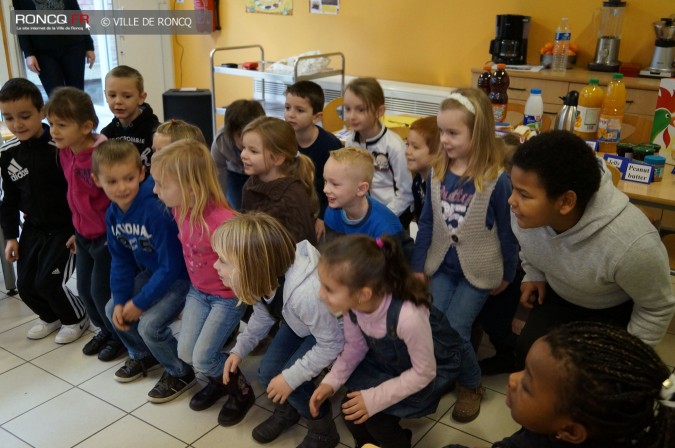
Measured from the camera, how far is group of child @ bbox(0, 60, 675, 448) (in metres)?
1.68

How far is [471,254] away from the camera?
2207mm

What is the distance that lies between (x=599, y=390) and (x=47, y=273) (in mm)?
2439

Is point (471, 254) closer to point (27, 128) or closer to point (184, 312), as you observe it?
point (184, 312)

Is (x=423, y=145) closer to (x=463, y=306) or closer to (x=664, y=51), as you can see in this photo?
(x=463, y=306)

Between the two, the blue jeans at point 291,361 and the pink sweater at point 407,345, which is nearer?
the pink sweater at point 407,345

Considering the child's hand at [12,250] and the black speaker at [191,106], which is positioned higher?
the black speaker at [191,106]

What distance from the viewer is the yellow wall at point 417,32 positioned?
4.37 metres

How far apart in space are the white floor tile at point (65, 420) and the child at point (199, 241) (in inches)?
15.2

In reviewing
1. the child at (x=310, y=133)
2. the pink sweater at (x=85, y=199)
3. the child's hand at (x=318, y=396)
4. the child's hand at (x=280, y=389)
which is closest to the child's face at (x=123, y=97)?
the pink sweater at (x=85, y=199)

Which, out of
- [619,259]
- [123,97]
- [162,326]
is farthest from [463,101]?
[123,97]

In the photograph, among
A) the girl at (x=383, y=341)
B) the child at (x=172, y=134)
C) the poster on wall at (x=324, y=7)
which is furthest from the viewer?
the poster on wall at (x=324, y=7)

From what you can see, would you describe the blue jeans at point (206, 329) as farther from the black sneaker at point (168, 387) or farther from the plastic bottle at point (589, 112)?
the plastic bottle at point (589, 112)

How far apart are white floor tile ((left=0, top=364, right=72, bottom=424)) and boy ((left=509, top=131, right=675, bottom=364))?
1960 millimetres

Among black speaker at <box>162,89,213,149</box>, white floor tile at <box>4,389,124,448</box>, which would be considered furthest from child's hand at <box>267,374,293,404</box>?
black speaker at <box>162,89,213,149</box>
